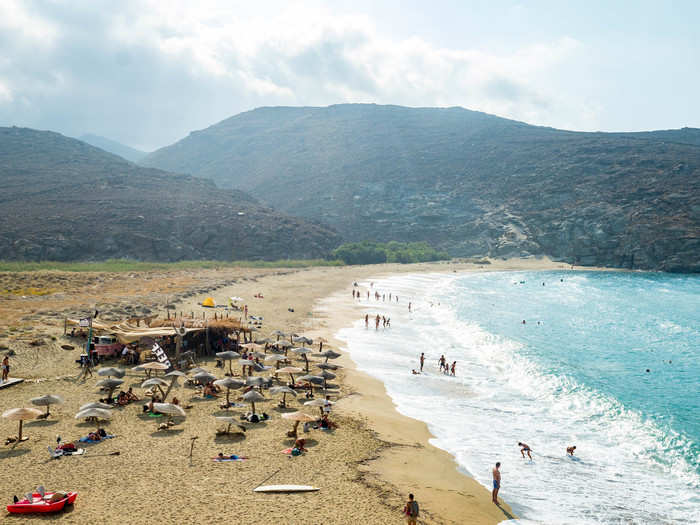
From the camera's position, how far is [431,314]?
4516 centimetres

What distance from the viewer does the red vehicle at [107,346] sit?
2208cm

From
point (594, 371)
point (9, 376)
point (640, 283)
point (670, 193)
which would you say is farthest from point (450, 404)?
point (670, 193)

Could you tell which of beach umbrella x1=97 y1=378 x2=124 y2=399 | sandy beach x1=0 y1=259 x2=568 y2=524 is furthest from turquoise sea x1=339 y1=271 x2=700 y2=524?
beach umbrella x1=97 y1=378 x2=124 y2=399

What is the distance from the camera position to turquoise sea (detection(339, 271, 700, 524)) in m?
13.5

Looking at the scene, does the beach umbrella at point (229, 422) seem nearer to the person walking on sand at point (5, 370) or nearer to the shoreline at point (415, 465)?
the shoreline at point (415, 465)

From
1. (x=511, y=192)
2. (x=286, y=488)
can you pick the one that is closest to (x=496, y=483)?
(x=286, y=488)

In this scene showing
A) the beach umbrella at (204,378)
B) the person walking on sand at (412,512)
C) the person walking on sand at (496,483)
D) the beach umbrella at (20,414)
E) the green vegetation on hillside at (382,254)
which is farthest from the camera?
the green vegetation on hillside at (382,254)

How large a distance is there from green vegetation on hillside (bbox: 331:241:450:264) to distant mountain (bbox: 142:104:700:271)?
13216mm

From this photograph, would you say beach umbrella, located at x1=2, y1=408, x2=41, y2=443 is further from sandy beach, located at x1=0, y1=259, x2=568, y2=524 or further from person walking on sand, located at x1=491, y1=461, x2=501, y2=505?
person walking on sand, located at x1=491, y1=461, x2=501, y2=505

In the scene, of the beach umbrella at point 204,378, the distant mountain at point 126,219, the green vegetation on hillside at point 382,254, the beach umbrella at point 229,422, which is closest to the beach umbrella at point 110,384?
the beach umbrella at point 204,378

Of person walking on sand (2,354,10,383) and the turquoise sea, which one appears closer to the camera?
the turquoise sea

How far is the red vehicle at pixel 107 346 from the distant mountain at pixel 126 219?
68.1 metres

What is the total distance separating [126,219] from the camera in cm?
9506

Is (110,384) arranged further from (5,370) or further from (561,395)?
(561,395)
